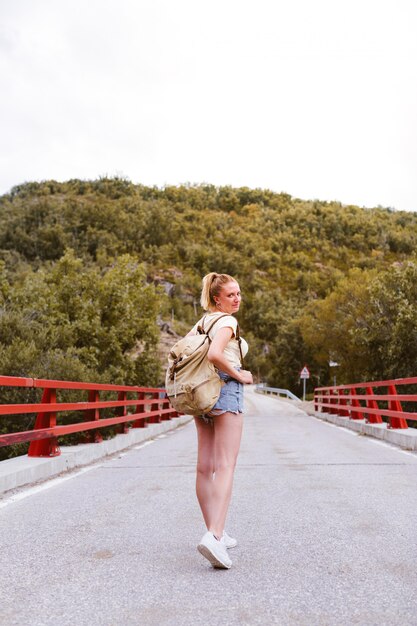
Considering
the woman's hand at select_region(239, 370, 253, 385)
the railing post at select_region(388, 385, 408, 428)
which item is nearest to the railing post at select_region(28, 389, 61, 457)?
the woman's hand at select_region(239, 370, 253, 385)

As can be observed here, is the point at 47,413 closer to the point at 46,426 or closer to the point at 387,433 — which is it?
the point at 46,426

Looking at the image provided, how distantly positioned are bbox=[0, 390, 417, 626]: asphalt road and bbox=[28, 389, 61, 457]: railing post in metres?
0.59

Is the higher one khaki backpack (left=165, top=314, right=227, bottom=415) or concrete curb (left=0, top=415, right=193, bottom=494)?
khaki backpack (left=165, top=314, right=227, bottom=415)

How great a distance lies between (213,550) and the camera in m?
3.83

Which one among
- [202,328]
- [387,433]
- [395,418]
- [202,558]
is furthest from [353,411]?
[202,328]

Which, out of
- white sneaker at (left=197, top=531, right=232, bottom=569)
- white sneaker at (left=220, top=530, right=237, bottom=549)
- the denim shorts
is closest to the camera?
white sneaker at (left=197, top=531, right=232, bottom=569)

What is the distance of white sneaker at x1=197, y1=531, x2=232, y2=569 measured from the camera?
3826 mm

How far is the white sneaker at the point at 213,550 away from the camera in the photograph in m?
3.83

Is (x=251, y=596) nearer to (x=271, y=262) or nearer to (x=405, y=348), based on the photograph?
(x=405, y=348)

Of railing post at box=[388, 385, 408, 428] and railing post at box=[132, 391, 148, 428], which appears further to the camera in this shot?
railing post at box=[132, 391, 148, 428]

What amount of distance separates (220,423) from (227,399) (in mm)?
152

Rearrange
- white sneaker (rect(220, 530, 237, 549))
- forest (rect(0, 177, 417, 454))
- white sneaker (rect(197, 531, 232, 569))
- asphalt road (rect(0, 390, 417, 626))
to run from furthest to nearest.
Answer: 1. forest (rect(0, 177, 417, 454))
2. white sneaker (rect(220, 530, 237, 549))
3. white sneaker (rect(197, 531, 232, 569))
4. asphalt road (rect(0, 390, 417, 626))

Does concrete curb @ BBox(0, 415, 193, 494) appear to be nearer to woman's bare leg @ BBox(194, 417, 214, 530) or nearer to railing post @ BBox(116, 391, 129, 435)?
railing post @ BBox(116, 391, 129, 435)

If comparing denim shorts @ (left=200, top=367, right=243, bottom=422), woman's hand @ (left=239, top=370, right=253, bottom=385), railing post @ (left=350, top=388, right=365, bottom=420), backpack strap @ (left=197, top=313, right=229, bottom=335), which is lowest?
denim shorts @ (left=200, top=367, right=243, bottom=422)
